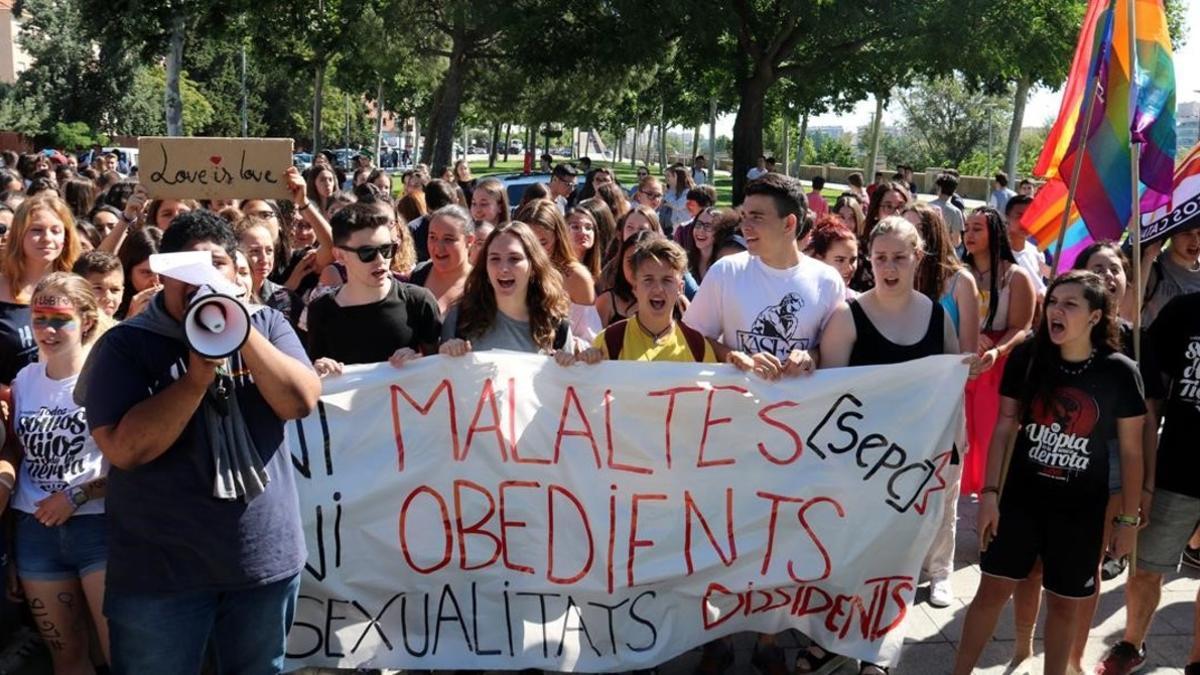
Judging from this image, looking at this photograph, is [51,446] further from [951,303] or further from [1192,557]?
[1192,557]

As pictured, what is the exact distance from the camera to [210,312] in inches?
93.4

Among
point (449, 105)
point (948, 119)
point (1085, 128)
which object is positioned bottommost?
point (1085, 128)

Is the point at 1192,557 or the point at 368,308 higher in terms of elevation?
the point at 368,308

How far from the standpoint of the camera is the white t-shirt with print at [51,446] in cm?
361

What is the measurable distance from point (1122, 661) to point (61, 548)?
388 centimetres

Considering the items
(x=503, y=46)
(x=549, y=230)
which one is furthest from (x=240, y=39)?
(x=549, y=230)

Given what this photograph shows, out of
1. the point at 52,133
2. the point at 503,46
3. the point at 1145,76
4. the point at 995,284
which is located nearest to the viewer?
the point at 1145,76

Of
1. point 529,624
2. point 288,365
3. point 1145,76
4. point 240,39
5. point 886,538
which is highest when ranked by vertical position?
point 240,39

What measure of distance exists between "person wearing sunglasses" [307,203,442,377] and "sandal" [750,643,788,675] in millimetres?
1740

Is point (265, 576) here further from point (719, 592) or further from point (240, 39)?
point (240, 39)

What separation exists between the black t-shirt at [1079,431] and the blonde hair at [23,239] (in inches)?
155

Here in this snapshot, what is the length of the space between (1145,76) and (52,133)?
4746cm

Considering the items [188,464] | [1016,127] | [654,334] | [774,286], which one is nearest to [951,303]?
[774,286]

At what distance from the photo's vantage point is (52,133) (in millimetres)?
44344
